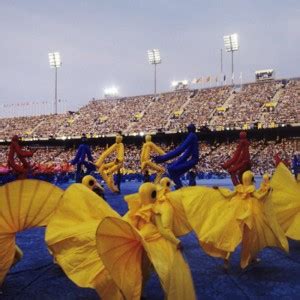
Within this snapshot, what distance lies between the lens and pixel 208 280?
239 inches

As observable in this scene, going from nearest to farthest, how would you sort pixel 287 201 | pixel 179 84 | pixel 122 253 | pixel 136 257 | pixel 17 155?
pixel 122 253 → pixel 136 257 → pixel 287 201 → pixel 17 155 → pixel 179 84

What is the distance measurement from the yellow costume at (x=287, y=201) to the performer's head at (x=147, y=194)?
383 centimetres

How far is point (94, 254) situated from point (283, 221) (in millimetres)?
4374

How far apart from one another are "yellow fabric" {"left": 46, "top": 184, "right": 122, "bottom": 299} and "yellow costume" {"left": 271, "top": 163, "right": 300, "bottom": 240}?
4087 mm

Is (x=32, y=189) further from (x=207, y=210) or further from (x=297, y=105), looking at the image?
(x=297, y=105)

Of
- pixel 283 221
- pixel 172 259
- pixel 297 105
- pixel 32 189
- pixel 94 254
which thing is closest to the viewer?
pixel 172 259

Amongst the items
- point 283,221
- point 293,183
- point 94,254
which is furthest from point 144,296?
point 293,183

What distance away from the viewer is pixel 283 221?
772 centimetres

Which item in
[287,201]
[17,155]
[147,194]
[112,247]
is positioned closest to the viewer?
[112,247]

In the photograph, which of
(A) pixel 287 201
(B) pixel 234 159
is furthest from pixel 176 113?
(A) pixel 287 201

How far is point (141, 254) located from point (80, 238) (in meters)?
0.72

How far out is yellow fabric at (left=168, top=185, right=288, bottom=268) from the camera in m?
6.23

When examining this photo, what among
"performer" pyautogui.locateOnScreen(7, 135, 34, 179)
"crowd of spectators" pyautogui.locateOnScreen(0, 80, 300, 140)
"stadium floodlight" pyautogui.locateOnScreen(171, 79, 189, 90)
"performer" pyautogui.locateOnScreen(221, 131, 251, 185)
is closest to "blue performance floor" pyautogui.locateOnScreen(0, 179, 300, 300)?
"performer" pyautogui.locateOnScreen(221, 131, 251, 185)

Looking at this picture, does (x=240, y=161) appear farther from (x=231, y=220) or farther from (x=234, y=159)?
(x=231, y=220)
